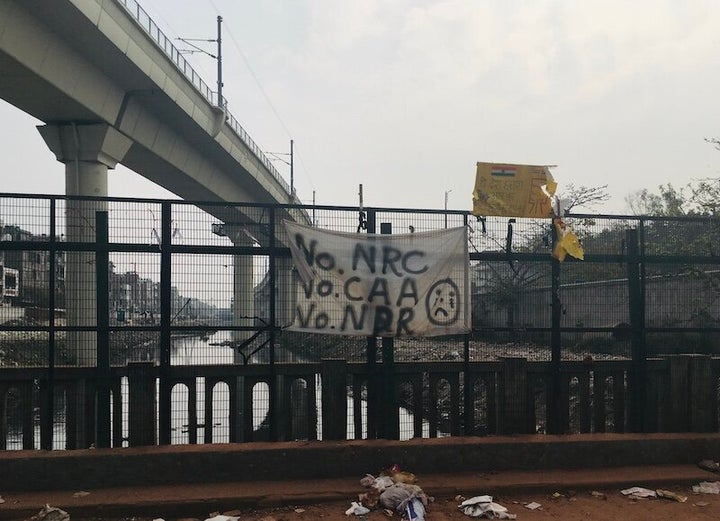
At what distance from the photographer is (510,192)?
6582mm

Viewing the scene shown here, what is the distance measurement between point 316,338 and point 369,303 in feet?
5.92

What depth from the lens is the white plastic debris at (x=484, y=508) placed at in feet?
16.7

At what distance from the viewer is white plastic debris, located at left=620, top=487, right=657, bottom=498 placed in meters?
5.57

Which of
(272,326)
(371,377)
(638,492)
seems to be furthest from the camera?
(371,377)

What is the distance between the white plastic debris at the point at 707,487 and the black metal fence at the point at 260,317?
0.91m

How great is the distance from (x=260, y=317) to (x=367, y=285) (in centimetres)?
128

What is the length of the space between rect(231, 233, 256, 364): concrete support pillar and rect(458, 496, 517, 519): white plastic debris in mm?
2926

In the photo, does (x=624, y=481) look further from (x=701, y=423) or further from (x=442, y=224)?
(x=442, y=224)

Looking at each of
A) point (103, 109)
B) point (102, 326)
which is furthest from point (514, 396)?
point (103, 109)

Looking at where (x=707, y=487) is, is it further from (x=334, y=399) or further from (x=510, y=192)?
(x=334, y=399)

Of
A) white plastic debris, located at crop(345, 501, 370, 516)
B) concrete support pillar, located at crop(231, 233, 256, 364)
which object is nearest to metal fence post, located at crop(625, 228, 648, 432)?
white plastic debris, located at crop(345, 501, 370, 516)

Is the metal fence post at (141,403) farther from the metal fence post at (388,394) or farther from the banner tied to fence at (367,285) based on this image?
Answer: the metal fence post at (388,394)

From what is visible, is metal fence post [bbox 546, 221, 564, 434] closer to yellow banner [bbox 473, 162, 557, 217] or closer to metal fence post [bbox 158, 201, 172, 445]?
yellow banner [bbox 473, 162, 557, 217]

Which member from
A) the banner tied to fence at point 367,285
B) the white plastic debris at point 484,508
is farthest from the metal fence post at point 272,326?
the white plastic debris at point 484,508
